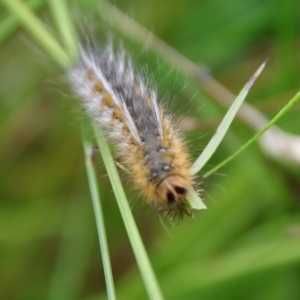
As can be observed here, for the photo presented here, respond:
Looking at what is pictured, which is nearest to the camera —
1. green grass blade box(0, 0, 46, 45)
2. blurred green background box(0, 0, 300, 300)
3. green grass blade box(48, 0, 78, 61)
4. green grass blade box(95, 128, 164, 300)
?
green grass blade box(95, 128, 164, 300)

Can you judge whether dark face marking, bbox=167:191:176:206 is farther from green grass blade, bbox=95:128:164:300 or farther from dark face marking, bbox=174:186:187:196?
green grass blade, bbox=95:128:164:300

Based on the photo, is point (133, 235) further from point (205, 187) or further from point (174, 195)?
point (205, 187)

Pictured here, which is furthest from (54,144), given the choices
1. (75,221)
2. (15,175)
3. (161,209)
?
(161,209)

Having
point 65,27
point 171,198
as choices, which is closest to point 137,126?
point 171,198

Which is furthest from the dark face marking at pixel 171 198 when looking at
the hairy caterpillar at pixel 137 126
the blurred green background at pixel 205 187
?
the blurred green background at pixel 205 187

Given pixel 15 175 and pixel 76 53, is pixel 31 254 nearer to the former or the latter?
pixel 15 175

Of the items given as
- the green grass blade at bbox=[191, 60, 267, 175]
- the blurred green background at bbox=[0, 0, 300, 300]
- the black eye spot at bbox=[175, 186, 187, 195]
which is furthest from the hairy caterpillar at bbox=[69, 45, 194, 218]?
the blurred green background at bbox=[0, 0, 300, 300]
